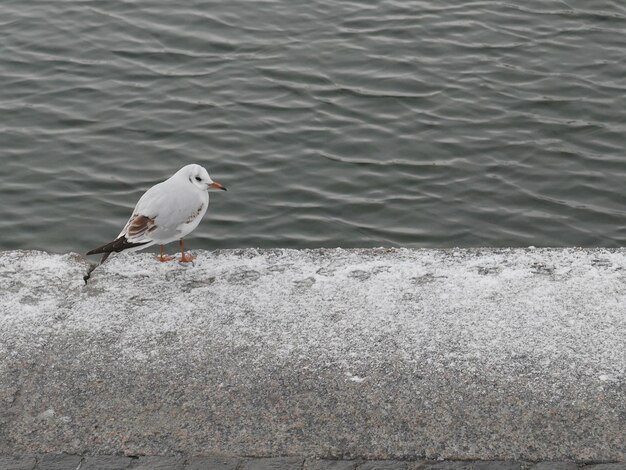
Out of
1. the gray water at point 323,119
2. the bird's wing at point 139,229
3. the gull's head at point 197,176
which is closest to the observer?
the bird's wing at point 139,229

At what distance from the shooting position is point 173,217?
17.3ft

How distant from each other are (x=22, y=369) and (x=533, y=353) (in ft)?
6.79

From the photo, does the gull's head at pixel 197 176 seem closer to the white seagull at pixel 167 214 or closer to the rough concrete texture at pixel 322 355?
the white seagull at pixel 167 214

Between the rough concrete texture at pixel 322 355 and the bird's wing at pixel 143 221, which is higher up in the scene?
the bird's wing at pixel 143 221

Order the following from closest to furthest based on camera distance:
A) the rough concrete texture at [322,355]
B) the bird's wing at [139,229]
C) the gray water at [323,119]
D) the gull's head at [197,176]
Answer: the rough concrete texture at [322,355] → the bird's wing at [139,229] → the gull's head at [197,176] → the gray water at [323,119]

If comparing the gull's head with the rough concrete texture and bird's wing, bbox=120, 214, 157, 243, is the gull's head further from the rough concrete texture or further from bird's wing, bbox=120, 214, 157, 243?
the rough concrete texture

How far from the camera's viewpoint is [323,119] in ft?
29.8

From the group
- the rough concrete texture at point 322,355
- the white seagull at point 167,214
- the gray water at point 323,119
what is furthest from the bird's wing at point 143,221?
the gray water at point 323,119

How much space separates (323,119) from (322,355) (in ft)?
17.0

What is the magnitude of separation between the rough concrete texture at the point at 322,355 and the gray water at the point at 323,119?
2.63m

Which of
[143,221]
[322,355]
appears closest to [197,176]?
[143,221]

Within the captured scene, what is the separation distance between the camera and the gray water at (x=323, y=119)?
7.77m

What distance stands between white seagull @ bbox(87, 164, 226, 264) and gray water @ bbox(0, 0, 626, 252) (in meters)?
2.12

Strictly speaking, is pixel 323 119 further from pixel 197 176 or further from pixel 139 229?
pixel 139 229
